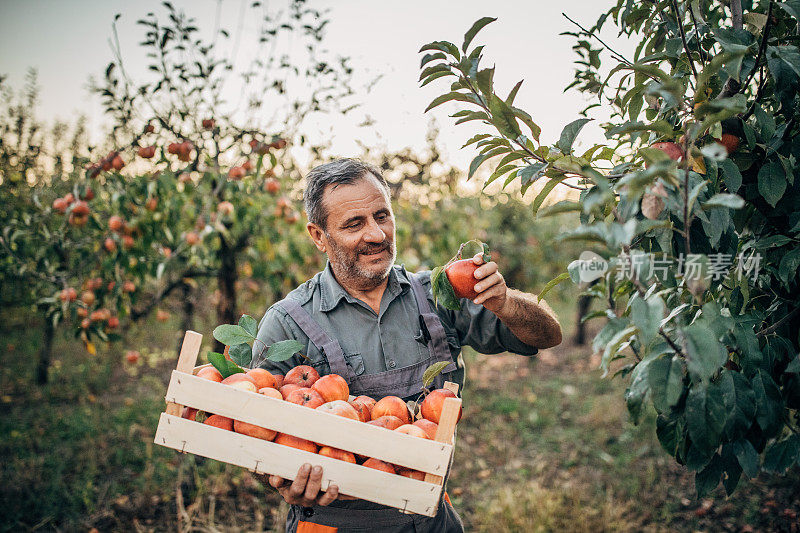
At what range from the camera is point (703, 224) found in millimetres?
1093

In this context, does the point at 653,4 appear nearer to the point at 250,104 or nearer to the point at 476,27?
the point at 476,27

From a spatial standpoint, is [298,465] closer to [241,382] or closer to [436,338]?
[241,382]

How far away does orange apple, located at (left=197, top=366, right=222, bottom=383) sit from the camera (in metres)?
1.32


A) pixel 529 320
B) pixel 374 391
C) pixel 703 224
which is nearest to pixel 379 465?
pixel 374 391

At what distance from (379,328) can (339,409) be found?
54 cm

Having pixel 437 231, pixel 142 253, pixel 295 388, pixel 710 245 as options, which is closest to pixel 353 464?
pixel 295 388

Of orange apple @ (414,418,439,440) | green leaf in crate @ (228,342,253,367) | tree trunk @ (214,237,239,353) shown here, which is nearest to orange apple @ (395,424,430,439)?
orange apple @ (414,418,439,440)

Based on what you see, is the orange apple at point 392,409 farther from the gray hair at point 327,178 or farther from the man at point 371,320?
the gray hair at point 327,178

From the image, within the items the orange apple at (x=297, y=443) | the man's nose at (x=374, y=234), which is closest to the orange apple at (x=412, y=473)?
the orange apple at (x=297, y=443)

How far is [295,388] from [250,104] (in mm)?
2256

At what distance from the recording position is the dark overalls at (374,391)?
155 centimetres

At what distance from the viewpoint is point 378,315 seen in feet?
5.86

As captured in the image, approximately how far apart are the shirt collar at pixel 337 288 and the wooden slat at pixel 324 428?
60 cm

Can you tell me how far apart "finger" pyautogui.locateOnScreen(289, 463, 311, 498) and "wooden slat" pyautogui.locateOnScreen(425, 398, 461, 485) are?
291 millimetres
